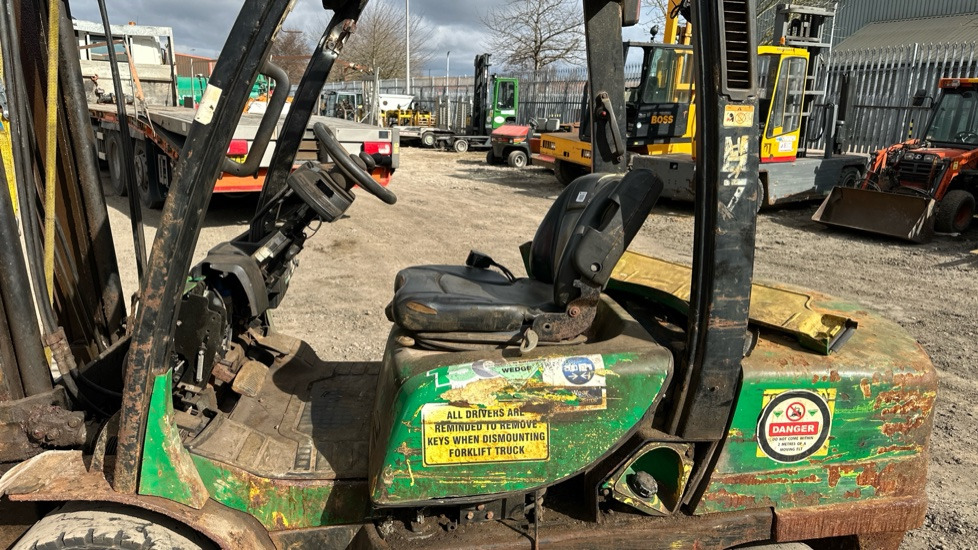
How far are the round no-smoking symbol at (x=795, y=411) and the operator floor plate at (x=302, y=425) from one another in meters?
1.44

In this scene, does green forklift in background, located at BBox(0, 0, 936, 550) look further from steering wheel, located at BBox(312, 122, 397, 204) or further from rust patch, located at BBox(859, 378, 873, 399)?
steering wheel, located at BBox(312, 122, 397, 204)

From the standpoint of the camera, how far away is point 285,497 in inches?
91.5

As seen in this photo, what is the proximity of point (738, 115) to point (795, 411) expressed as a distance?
38.4 inches

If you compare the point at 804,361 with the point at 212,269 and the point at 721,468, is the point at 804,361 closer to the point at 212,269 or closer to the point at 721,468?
the point at 721,468

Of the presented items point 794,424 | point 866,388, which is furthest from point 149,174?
point 866,388

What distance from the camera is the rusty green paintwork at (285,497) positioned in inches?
89.2

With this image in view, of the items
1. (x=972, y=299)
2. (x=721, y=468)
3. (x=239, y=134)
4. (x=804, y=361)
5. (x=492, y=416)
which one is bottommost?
(x=972, y=299)

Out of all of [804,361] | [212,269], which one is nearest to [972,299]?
[804,361]

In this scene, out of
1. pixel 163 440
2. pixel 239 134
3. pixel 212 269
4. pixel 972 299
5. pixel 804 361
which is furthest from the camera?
pixel 239 134

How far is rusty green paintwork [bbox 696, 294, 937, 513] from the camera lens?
2213 mm

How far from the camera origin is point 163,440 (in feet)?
6.88

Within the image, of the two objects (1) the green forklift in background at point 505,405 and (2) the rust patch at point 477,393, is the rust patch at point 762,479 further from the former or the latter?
(2) the rust patch at point 477,393

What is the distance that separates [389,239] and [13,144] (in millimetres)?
6793

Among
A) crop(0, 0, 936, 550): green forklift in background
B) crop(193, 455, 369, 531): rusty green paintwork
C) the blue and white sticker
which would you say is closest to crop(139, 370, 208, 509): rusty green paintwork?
crop(0, 0, 936, 550): green forklift in background
